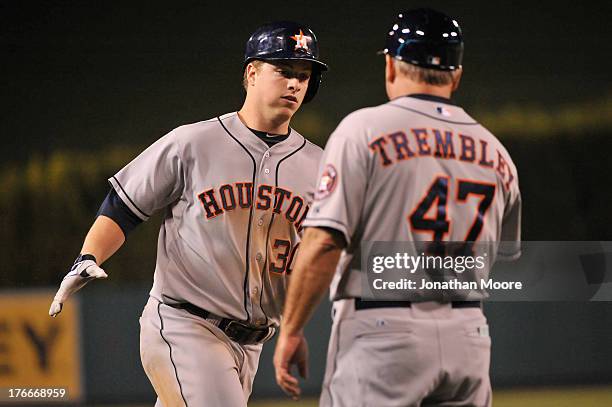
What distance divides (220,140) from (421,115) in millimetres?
1082

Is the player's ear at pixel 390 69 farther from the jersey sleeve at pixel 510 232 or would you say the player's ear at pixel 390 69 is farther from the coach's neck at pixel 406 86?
the jersey sleeve at pixel 510 232

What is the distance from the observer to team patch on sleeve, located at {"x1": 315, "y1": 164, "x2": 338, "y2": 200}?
1876 mm

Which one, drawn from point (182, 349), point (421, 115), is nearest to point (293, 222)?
point (182, 349)

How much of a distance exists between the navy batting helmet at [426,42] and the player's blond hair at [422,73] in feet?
0.04

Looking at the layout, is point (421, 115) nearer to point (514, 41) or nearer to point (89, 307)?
point (89, 307)

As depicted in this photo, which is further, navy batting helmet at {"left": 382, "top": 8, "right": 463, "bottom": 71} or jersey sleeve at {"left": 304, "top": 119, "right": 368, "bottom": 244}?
navy batting helmet at {"left": 382, "top": 8, "right": 463, "bottom": 71}

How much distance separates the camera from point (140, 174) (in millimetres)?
2836

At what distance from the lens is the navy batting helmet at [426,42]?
197 cm

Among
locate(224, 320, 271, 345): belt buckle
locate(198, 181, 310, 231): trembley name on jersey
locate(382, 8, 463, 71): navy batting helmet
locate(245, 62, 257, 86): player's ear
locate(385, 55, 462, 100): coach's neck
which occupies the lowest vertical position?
locate(224, 320, 271, 345): belt buckle

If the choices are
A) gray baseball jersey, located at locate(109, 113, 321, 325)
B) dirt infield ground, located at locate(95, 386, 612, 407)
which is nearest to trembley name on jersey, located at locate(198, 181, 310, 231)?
gray baseball jersey, located at locate(109, 113, 321, 325)

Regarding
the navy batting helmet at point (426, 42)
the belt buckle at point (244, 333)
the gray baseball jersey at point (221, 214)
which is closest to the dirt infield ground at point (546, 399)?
the belt buckle at point (244, 333)

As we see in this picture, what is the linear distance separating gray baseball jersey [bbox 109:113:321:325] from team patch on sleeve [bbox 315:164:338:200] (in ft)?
3.03

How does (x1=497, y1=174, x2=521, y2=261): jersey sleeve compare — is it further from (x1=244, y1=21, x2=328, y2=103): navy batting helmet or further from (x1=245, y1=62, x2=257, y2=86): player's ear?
(x1=245, y1=62, x2=257, y2=86): player's ear

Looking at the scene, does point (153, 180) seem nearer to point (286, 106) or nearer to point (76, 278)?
point (76, 278)
